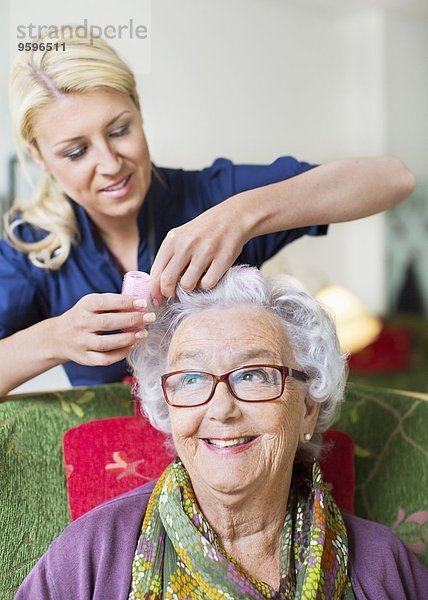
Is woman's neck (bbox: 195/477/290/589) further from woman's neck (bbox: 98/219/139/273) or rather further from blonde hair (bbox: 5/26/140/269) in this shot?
blonde hair (bbox: 5/26/140/269)

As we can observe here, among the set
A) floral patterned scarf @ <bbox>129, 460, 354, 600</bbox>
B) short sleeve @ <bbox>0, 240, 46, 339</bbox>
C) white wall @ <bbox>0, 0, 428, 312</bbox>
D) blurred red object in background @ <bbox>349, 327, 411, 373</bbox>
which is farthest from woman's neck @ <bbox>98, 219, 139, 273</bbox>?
blurred red object in background @ <bbox>349, 327, 411, 373</bbox>

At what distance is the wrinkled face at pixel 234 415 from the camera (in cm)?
140

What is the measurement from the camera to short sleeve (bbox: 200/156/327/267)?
1.74 metres

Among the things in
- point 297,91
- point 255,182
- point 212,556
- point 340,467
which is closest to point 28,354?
point 212,556

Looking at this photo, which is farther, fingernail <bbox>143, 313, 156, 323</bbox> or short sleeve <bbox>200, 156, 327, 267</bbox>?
short sleeve <bbox>200, 156, 327, 267</bbox>

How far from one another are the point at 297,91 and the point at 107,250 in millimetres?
3066

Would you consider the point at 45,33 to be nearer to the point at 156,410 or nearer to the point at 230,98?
the point at 156,410

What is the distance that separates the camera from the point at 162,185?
1.75 metres

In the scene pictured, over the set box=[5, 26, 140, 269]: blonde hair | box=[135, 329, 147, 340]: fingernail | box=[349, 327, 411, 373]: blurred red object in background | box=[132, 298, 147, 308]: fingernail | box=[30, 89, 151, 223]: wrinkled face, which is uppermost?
box=[5, 26, 140, 269]: blonde hair

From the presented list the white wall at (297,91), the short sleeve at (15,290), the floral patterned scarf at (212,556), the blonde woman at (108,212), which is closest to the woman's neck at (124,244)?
the blonde woman at (108,212)

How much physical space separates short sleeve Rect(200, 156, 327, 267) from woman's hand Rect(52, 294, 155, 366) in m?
0.38

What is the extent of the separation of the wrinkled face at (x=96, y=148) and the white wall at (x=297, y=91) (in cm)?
20

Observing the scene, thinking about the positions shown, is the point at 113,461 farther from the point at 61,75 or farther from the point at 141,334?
the point at 61,75

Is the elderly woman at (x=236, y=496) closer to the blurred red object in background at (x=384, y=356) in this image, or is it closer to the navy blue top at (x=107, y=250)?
the navy blue top at (x=107, y=250)
